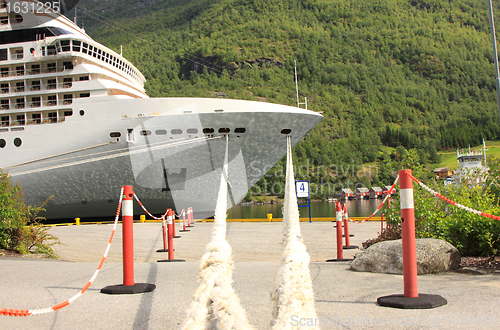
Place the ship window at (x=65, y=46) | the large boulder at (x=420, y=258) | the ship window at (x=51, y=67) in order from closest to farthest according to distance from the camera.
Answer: the large boulder at (x=420, y=258) → the ship window at (x=65, y=46) → the ship window at (x=51, y=67)

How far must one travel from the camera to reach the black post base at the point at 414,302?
9.15 feet

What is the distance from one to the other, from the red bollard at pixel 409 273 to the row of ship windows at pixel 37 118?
16.8 m

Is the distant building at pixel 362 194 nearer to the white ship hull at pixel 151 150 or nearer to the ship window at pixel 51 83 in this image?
the white ship hull at pixel 151 150

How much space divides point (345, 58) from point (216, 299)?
174841 mm

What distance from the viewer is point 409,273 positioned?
2957mm

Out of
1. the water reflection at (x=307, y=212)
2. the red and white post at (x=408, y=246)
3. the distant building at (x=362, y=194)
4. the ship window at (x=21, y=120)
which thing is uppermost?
the ship window at (x=21, y=120)

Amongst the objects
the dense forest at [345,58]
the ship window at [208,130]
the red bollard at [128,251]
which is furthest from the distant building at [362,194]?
the red bollard at [128,251]

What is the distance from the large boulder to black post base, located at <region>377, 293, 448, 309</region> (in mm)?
1272

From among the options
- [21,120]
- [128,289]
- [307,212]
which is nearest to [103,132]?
[21,120]

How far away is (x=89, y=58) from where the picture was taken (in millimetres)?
17594

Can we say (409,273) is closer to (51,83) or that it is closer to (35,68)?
(51,83)

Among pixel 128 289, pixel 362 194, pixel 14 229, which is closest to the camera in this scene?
pixel 128 289

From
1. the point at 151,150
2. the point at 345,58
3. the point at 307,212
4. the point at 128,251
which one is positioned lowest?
the point at 307,212

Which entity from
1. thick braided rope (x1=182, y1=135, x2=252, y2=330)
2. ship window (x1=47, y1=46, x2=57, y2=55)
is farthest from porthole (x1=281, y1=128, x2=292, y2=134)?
thick braided rope (x1=182, y1=135, x2=252, y2=330)
